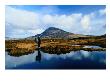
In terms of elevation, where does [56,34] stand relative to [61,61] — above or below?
above

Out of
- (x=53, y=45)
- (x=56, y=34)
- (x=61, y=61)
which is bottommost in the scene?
(x=61, y=61)

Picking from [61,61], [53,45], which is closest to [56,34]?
[53,45]

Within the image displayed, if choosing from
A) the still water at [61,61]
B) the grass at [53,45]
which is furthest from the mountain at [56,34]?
the still water at [61,61]

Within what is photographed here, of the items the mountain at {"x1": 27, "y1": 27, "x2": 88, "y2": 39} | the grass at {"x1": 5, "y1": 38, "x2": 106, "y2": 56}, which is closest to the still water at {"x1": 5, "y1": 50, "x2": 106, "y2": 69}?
the grass at {"x1": 5, "y1": 38, "x2": 106, "y2": 56}

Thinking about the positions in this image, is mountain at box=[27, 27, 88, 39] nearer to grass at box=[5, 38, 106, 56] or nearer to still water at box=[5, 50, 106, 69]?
grass at box=[5, 38, 106, 56]

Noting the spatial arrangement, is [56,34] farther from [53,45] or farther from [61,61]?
[61,61]

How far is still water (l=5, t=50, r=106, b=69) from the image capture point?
8.59 ft

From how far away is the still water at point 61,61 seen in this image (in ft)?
8.59

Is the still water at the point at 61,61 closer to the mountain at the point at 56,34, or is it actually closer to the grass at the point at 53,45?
the grass at the point at 53,45

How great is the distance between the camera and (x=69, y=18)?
2662 millimetres

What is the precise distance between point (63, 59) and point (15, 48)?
525 mm

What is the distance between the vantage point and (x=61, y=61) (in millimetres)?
2633

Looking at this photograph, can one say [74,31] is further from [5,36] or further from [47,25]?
[5,36]
